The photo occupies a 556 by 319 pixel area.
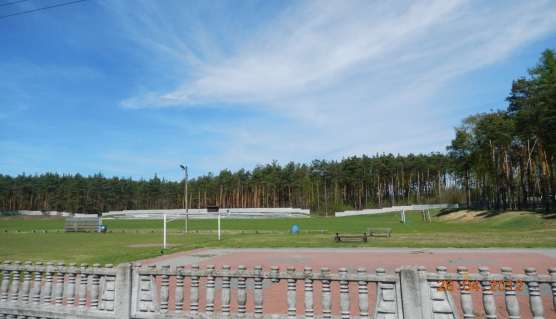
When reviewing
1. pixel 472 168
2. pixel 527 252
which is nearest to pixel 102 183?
pixel 472 168

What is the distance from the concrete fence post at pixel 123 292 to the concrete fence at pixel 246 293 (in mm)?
15

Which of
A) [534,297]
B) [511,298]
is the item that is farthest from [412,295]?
[534,297]

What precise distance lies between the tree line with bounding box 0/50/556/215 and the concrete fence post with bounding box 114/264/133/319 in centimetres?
4676

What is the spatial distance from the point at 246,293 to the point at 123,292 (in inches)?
78.2

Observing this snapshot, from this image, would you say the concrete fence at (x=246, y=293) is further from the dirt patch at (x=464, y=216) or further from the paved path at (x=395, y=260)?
the dirt patch at (x=464, y=216)

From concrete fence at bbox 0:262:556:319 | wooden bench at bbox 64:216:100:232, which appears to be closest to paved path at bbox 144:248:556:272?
concrete fence at bbox 0:262:556:319

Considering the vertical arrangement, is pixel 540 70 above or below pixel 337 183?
above

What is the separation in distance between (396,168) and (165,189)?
82196 millimetres

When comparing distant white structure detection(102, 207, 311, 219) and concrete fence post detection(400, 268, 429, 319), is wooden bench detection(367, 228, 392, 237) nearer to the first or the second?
concrete fence post detection(400, 268, 429, 319)

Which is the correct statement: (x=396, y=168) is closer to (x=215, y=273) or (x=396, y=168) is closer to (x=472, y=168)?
(x=472, y=168)

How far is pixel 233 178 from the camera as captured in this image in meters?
130

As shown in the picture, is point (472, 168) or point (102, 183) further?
point (102, 183)

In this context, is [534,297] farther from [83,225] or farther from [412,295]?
[83,225]

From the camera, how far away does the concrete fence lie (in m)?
4.95
